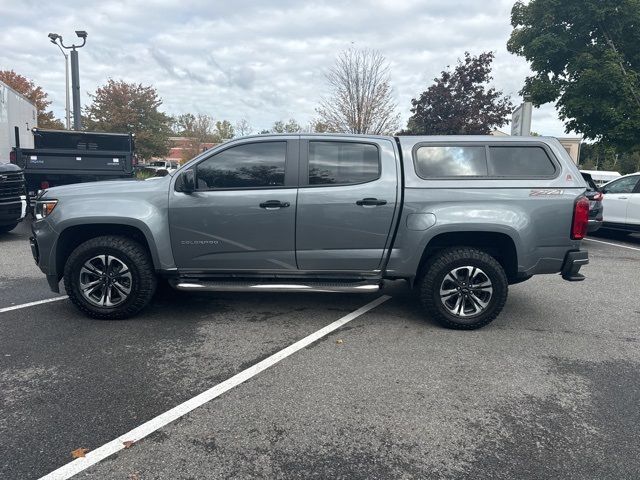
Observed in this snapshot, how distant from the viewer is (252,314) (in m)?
5.30

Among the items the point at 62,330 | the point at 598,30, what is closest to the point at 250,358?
the point at 62,330

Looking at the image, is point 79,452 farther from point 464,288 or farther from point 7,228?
point 7,228

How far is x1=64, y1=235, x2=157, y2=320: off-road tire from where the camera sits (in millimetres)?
4820

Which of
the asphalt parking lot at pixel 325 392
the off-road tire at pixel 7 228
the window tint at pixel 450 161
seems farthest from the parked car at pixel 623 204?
the off-road tire at pixel 7 228

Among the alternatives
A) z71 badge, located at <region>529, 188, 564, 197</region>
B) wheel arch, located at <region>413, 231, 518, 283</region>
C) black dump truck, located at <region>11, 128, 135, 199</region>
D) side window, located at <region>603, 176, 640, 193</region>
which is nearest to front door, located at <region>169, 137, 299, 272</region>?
wheel arch, located at <region>413, 231, 518, 283</region>

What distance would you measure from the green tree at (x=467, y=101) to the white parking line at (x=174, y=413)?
20693mm

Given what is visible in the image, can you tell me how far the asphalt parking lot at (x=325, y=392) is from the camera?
2.74 meters

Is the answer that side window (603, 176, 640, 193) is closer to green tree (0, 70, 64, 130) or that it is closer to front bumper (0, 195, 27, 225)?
front bumper (0, 195, 27, 225)

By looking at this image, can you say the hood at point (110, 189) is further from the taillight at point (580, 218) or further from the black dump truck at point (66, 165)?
the black dump truck at point (66, 165)

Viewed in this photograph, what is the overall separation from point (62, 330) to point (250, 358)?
78.4 inches

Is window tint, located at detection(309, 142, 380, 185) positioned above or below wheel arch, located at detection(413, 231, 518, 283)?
above

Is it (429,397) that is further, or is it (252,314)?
(252,314)

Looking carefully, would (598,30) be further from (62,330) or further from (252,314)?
(62,330)

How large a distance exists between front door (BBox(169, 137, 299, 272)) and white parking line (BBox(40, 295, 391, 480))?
2.87 ft
